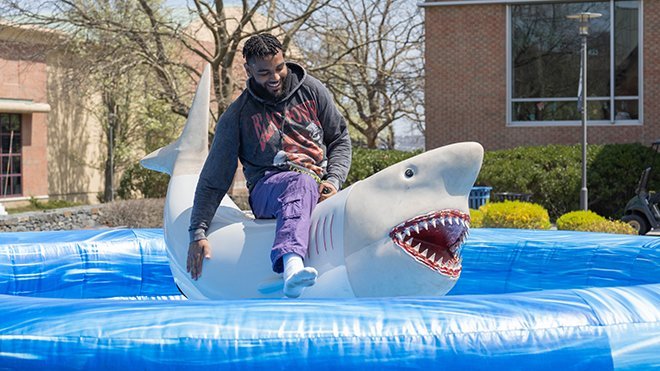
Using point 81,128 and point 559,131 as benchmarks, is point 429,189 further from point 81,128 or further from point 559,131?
point 81,128

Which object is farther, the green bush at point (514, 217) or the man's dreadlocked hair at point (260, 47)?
the green bush at point (514, 217)

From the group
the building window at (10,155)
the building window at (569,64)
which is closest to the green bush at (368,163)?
the building window at (569,64)

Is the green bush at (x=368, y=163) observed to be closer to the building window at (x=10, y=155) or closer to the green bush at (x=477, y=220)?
the green bush at (x=477, y=220)

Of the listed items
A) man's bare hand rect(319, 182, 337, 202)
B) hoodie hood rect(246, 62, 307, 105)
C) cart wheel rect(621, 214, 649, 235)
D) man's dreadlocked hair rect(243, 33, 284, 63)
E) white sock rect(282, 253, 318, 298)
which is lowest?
cart wheel rect(621, 214, 649, 235)

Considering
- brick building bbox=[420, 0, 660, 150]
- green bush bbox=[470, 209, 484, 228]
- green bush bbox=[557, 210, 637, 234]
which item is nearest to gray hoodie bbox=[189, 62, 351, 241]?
green bush bbox=[557, 210, 637, 234]

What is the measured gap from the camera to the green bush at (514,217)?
1148 centimetres

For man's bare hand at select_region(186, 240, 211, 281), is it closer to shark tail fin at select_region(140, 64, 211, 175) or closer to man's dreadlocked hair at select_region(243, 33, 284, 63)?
shark tail fin at select_region(140, 64, 211, 175)

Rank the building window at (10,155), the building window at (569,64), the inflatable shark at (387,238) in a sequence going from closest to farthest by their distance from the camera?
the inflatable shark at (387,238) < the building window at (569,64) < the building window at (10,155)

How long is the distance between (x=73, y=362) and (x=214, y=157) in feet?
5.63

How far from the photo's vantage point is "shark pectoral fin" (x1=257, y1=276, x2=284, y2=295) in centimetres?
438

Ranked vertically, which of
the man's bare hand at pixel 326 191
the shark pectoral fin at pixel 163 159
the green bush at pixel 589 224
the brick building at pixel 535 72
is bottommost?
the green bush at pixel 589 224

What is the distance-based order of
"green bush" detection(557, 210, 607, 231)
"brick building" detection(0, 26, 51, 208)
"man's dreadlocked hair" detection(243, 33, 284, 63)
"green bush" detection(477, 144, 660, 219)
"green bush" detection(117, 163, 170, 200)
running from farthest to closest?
"green bush" detection(117, 163, 170, 200)
"brick building" detection(0, 26, 51, 208)
"green bush" detection(477, 144, 660, 219)
"green bush" detection(557, 210, 607, 231)
"man's dreadlocked hair" detection(243, 33, 284, 63)

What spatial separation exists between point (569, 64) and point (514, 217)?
10.0 meters

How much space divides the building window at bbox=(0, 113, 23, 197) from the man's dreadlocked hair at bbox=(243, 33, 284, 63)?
75.1 ft
